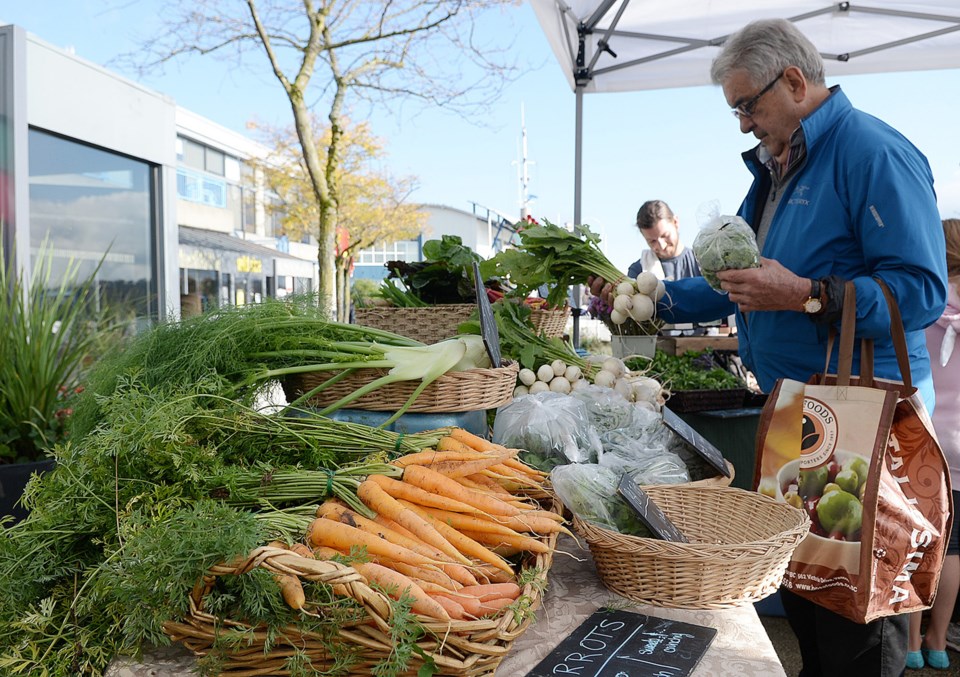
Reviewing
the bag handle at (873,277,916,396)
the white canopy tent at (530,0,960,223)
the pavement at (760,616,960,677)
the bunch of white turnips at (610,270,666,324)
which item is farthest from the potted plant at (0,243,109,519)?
the white canopy tent at (530,0,960,223)

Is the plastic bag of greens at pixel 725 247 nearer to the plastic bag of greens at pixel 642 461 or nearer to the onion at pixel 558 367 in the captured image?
the plastic bag of greens at pixel 642 461

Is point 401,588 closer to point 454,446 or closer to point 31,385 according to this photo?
point 454,446

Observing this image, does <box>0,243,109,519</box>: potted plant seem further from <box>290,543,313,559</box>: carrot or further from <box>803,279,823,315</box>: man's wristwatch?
<box>803,279,823,315</box>: man's wristwatch

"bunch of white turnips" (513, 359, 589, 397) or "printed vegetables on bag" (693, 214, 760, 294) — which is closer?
"printed vegetables on bag" (693, 214, 760, 294)

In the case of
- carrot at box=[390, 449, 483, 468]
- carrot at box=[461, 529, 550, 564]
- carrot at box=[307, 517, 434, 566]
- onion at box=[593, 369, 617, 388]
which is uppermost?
onion at box=[593, 369, 617, 388]

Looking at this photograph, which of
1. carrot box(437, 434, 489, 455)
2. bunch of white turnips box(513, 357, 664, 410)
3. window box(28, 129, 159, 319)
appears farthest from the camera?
window box(28, 129, 159, 319)

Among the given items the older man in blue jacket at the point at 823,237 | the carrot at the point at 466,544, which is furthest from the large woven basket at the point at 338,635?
the older man in blue jacket at the point at 823,237

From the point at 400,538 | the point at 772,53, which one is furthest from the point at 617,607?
the point at 772,53

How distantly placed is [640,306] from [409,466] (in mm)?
1556

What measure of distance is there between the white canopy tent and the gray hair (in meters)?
2.54

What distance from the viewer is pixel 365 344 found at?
78.1 inches

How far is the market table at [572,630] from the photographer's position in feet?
3.62

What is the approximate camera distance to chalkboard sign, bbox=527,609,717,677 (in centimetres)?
108

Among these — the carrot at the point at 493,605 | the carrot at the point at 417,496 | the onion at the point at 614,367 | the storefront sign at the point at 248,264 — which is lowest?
the carrot at the point at 493,605
